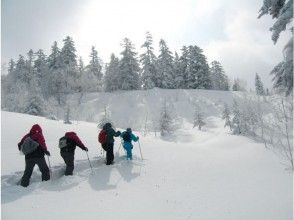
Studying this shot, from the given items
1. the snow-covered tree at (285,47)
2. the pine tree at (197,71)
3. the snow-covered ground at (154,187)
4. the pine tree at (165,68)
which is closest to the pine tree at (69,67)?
the pine tree at (165,68)

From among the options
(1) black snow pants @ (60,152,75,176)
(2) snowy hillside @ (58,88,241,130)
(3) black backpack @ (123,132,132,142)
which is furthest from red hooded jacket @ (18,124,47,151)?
(2) snowy hillside @ (58,88,241,130)

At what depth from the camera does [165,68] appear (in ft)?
210

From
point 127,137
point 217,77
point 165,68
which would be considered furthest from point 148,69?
point 127,137

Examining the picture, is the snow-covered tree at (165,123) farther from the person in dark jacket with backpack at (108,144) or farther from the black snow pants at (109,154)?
the black snow pants at (109,154)

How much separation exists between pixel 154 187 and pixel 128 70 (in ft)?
175

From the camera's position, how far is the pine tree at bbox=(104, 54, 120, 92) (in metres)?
63.4

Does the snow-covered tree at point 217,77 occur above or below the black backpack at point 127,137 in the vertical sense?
above

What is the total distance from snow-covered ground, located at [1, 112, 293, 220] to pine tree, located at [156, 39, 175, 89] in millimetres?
47823

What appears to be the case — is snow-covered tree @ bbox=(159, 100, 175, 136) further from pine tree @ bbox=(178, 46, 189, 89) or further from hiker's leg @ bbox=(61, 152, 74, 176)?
pine tree @ bbox=(178, 46, 189, 89)

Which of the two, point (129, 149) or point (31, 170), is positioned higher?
point (129, 149)

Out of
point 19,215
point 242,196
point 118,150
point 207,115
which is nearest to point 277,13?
point 242,196

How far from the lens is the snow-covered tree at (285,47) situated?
7.75 m

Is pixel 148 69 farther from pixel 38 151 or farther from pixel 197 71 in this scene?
pixel 38 151

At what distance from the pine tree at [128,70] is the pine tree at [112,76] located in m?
1.26
